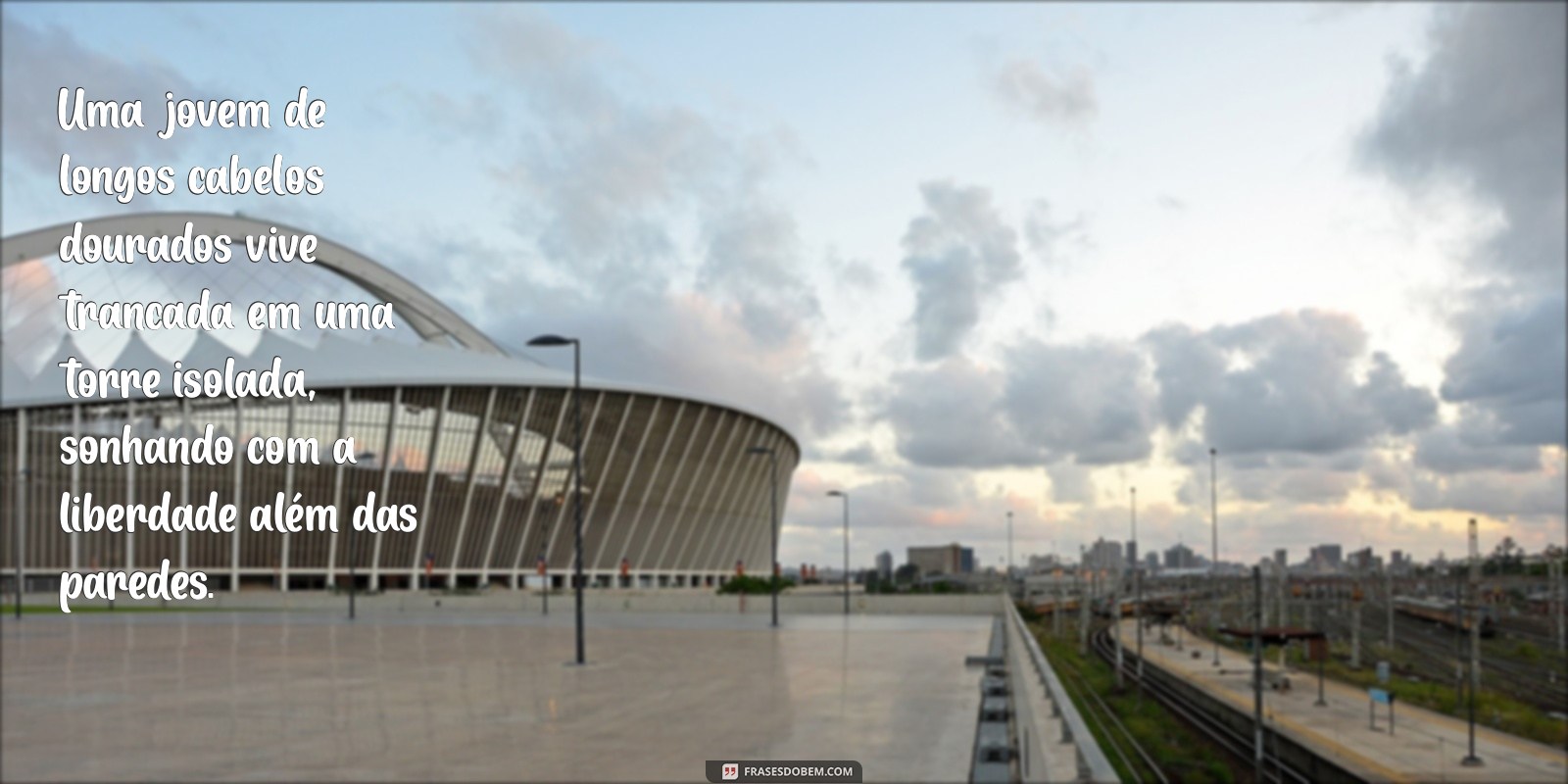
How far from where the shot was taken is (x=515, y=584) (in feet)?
333

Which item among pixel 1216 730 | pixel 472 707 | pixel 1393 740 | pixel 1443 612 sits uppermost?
pixel 472 707

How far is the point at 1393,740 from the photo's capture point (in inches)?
1957

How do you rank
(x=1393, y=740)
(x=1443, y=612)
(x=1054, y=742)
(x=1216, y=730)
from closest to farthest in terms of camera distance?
(x=1054, y=742) < (x=1393, y=740) < (x=1216, y=730) < (x=1443, y=612)

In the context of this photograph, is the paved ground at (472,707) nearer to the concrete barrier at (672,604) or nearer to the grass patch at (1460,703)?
the concrete barrier at (672,604)

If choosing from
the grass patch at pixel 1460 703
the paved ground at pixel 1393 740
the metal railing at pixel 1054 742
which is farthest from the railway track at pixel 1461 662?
the metal railing at pixel 1054 742

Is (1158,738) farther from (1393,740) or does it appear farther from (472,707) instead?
(472,707)

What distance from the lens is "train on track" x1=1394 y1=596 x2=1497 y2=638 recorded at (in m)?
101

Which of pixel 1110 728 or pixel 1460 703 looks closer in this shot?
pixel 1110 728

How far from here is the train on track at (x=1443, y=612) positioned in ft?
332

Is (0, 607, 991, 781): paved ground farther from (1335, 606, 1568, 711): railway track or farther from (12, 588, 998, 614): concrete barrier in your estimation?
(1335, 606, 1568, 711): railway track

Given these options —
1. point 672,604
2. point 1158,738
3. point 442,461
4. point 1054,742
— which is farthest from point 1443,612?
point 1054,742

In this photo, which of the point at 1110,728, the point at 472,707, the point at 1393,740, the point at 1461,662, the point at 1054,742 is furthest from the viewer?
the point at 1461,662

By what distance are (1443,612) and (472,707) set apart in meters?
116

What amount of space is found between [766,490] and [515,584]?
119 feet
